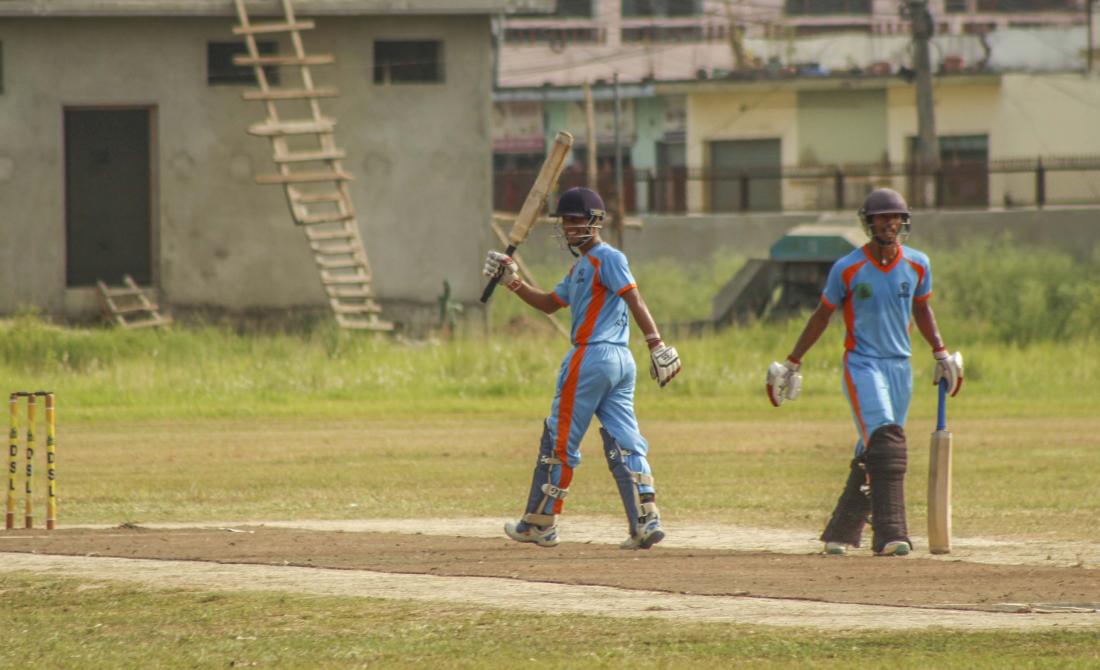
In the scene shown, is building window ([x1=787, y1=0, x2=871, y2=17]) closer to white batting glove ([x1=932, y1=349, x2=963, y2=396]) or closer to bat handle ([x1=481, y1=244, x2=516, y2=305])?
bat handle ([x1=481, y1=244, x2=516, y2=305])

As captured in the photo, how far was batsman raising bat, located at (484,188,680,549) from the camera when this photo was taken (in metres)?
10.8

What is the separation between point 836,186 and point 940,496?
34202mm

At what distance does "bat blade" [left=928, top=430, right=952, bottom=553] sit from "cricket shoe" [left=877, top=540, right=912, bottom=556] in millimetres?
185

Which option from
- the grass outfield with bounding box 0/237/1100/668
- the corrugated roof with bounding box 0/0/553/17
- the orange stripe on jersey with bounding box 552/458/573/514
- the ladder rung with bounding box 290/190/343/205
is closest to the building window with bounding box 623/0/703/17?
the grass outfield with bounding box 0/237/1100/668

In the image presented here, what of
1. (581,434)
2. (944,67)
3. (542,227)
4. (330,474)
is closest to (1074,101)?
(944,67)

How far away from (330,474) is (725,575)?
24.0 ft

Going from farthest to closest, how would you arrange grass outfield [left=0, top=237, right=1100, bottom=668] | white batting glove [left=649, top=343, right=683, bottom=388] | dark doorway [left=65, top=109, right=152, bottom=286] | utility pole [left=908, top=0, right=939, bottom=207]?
utility pole [left=908, top=0, right=939, bottom=207] < dark doorway [left=65, top=109, right=152, bottom=286] < white batting glove [left=649, top=343, right=683, bottom=388] < grass outfield [left=0, top=237, right=1100, bottom=668]

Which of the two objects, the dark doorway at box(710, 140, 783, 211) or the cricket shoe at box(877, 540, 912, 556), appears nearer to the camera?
the cricket shoe at box(877, 540, 912, 556)

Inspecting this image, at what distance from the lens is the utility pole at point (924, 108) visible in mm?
44188

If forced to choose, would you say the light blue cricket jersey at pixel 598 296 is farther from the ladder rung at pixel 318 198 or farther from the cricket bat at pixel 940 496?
the ladder rung at pixel 318 198

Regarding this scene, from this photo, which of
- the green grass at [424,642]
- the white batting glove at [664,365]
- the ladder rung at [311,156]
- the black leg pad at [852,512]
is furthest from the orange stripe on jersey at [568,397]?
the ladder rung at [311,156]

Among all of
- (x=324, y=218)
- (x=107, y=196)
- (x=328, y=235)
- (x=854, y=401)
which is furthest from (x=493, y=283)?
(x=107, y=196)

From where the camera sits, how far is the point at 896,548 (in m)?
10.8

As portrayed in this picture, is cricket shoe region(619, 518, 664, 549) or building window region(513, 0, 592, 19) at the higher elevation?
building window region(513, 0, 592, 19)
